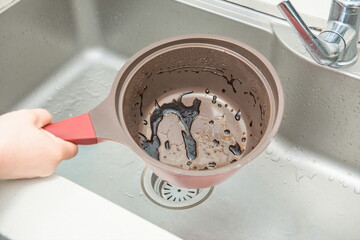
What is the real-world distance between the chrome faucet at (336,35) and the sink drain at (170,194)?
1.03 feet

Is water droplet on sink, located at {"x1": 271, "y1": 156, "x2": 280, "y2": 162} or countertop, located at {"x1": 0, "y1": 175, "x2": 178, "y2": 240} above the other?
countertop, located at {"x1": 0, "y1": 175, "x2": 178, "y2": 240}

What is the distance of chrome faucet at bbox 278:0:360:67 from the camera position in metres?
0.66

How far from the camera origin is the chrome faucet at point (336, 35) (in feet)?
2.16

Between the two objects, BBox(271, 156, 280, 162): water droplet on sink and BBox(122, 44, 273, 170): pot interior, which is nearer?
BBox(122, 44, 273, 170): pot interior

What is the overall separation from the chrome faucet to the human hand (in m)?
0.36

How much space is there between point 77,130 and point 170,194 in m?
0.31

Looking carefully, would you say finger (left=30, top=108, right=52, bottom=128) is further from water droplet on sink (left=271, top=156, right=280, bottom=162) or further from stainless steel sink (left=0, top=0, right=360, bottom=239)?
water droplet on sink (left=271, top=156, right=280, bottom=162)

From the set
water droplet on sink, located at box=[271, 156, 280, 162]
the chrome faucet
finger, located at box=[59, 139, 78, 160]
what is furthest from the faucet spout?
finger, located at box=[59, 139, 78, 160]

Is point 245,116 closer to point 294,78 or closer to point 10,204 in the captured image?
point 294,78

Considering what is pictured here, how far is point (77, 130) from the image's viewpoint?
580 mm

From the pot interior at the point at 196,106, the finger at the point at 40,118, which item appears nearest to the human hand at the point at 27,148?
the finger at the point at 40,118

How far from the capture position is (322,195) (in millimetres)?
827

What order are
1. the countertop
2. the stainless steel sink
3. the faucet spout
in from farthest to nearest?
the stainless steel sink, the faucet spout, the countertop

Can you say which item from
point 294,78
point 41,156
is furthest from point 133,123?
point 294,78
